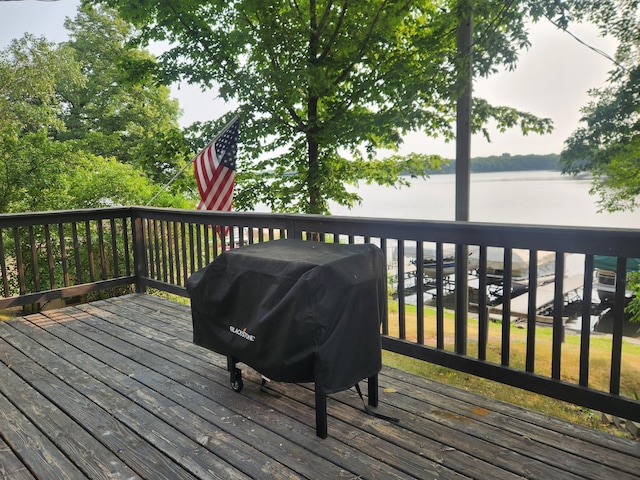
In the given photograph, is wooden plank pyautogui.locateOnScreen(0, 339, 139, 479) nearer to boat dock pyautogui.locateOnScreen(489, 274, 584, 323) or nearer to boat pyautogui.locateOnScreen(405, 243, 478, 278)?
boat pyautogui.locateOnScreen(405, 243, 478, 278)

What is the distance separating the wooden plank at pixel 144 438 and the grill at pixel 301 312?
0.44 m

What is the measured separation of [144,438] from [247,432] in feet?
1.51

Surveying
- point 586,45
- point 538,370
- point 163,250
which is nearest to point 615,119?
point 586,45

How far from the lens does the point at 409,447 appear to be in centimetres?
195

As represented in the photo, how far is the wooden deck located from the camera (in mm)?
1812

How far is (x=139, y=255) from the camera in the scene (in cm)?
490

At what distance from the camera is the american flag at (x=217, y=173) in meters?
4.61

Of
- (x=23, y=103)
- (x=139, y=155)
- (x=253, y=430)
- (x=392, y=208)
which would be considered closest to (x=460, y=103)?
(x=253, y=430)

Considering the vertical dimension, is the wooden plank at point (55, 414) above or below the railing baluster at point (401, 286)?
below

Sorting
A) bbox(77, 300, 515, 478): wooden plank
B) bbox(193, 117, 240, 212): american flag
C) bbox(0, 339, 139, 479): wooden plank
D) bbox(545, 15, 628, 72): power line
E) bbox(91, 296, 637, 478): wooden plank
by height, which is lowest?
bbox(91, 296, 637, 478): wooden plank

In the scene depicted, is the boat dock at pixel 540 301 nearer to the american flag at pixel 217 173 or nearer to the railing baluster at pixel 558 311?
the american flag at pixel 217 173

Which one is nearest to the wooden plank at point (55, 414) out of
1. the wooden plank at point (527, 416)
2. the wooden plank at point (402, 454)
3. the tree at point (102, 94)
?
the wooden plank at point (402, 454)

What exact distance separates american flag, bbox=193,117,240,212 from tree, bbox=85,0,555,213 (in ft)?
7.09

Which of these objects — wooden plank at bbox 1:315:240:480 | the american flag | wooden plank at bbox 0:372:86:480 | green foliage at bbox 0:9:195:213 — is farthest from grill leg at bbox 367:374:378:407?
green foliage at bbox 0:9:195:213
